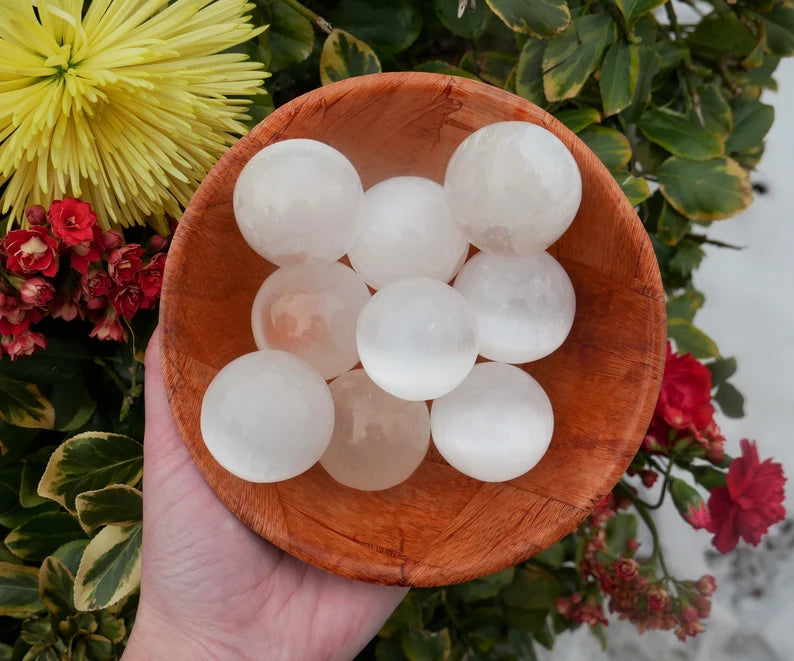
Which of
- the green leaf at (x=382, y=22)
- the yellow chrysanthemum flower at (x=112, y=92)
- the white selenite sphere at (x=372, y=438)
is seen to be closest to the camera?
the yellow chrysanthemum flower at (x=112, y=92)

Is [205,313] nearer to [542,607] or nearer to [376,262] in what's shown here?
[376,262]

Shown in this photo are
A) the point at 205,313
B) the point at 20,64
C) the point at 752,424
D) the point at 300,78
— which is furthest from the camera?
the point at 752,424

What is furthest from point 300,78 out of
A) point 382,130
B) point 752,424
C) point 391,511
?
point 752,424

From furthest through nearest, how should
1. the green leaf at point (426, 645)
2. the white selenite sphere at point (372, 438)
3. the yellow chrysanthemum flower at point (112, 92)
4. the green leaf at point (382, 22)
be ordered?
1. the green leaf at point (426, 645)
2. the green leaf at point (382, 22)
3. the white selenite sphere at point (372, 438)
4. the yellow chrysanthemum flower at point (112, 92)

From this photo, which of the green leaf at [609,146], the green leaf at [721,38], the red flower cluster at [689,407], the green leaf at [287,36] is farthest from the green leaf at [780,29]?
the green leaf at [287,36]

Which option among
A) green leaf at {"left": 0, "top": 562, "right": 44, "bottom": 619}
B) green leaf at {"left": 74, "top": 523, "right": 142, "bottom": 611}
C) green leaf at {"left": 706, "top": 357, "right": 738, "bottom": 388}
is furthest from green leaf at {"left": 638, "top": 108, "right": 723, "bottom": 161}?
green leaf at {"left": 0, "top": 562, "right": 44, "bottom": 619}

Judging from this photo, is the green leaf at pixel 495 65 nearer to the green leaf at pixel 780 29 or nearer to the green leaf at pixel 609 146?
the green leaf at pixel 609 146
